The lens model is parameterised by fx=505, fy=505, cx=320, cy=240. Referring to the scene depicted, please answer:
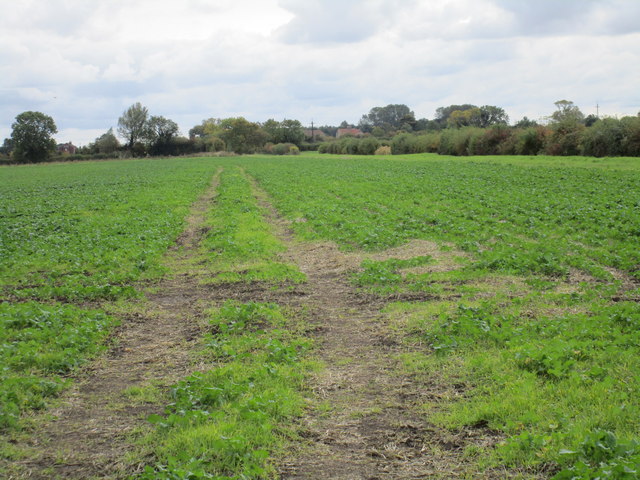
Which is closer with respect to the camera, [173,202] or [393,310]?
[393,310]

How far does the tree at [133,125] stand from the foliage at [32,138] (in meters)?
16.0

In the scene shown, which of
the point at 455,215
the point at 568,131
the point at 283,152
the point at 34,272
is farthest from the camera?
the point at 283,152

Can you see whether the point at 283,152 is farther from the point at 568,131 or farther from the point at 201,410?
the point at 201,410

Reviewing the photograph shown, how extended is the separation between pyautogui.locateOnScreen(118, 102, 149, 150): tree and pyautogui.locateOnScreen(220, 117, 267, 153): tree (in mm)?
19359

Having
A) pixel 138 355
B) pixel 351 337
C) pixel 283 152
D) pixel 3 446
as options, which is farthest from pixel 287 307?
pixel 283 152

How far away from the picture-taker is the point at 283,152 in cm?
12494

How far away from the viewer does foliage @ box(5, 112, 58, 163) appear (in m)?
114

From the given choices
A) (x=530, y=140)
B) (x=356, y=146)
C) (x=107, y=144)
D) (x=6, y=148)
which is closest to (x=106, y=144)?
(x=107, y=144)

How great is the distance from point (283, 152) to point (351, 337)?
4686 inches

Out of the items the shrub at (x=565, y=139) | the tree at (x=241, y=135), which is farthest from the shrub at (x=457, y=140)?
the tree at (x=241, y=135)

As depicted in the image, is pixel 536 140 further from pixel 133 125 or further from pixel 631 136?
pixel 133 125

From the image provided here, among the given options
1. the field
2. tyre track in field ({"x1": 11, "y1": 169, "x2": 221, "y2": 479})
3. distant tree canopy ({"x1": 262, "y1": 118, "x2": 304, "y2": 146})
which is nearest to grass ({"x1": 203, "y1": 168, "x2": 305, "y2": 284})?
the field

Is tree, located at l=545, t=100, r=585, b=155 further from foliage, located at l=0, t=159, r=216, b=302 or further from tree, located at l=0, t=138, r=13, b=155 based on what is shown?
tree, located at l=0, t=138, r=13, b=155

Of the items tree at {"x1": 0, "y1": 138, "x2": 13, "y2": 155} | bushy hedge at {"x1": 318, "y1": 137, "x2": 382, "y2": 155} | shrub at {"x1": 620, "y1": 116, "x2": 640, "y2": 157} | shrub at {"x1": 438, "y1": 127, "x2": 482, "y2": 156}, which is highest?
tree at {"x1": 0, "y1": 138, "x2": 13, "y2": 155}
